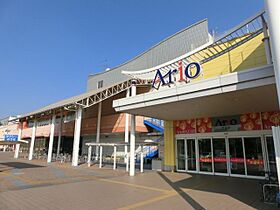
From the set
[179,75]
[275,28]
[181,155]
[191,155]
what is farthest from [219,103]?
[181,155]

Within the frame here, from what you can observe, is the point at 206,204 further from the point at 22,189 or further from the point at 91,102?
the point at 91,102

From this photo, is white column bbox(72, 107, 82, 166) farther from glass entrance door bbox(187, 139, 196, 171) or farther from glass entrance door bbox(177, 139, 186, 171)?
glass entrance door bbox(187, 139, 196, 171)

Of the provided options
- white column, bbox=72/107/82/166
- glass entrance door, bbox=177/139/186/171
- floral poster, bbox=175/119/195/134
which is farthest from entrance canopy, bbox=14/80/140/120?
glass entrance door, bbox=177/139/186/171

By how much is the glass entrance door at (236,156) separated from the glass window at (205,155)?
1233 millimetres

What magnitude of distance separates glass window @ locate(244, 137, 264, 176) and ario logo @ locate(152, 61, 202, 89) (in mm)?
5077

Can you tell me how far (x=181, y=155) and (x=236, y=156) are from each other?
3.51 m

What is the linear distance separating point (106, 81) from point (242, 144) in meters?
21.0

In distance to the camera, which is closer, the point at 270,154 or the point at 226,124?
the point at 270,154

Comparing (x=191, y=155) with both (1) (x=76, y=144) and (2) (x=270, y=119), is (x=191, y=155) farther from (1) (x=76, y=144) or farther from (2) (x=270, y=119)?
(1) (x=76, y=144)

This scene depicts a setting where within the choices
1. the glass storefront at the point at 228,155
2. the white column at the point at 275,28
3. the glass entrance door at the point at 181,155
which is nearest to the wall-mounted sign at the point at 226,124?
the glass storefront at the point at 228,155

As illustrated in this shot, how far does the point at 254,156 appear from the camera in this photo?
11.0 m

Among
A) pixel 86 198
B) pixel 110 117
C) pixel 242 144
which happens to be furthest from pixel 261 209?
pixel 110 117

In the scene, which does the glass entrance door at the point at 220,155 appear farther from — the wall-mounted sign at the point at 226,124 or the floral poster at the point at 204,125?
the floral poster at the point at 204,125

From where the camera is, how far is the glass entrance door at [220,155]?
1202 centimetres
